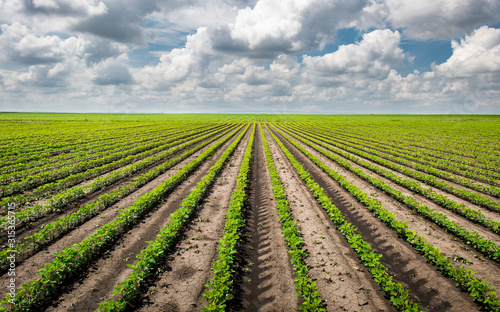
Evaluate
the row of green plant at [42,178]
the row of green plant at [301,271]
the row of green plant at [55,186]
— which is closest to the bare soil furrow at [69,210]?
the row of green plant at [55,186]

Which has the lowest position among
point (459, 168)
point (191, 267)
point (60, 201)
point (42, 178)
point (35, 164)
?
point (191, 267)

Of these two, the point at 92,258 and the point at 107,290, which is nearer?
the point at 107,290

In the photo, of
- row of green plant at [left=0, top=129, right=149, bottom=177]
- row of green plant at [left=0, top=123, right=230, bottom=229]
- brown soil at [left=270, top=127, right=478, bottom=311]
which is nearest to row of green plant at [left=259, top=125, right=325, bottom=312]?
brown soil at [left=270, top=127, right=478, bottom=311]

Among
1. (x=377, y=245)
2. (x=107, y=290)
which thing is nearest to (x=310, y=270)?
(x=377, y=245)

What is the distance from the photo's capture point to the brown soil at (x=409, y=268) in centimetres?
605

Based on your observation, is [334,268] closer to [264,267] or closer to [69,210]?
[264,267]

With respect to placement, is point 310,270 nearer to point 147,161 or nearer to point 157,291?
point 157,291

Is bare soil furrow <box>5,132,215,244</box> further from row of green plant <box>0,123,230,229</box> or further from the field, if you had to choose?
row of green plant <box>0,123,230,229</box>

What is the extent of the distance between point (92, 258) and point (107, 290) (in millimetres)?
1749

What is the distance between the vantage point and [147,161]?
66.7 ft

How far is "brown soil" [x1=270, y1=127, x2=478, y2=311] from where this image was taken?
605cm

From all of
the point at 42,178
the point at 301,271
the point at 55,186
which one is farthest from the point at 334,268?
the point at 42,178

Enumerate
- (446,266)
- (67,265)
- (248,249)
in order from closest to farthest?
(67,265) → (446,266) → (248,249)

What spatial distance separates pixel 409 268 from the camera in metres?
7.32
